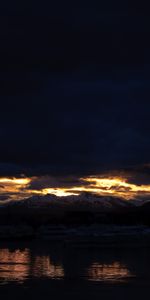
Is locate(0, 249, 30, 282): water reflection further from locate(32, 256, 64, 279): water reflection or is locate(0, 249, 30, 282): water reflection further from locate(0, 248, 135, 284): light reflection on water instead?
locate(32, 256, 64, 279): water reflection

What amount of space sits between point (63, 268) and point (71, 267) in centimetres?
98

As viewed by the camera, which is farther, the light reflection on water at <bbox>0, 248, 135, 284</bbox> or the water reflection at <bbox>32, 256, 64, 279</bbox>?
the water reflection at <bbox>32, 256, 64, 279</bbox>

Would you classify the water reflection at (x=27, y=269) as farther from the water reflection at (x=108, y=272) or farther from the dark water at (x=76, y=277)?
the water reflection at (x=108, y=272)

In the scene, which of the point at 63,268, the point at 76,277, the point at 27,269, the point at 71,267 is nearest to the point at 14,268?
the point at 27,269

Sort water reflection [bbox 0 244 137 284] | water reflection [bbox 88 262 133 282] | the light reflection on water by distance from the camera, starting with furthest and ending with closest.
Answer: water reflection [bbox 0 244 137 284] → the light reflection on water → water reflection [bbox 88 262 133 282]

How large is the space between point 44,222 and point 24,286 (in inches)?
5176

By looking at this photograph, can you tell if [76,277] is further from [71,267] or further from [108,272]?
[71,267]

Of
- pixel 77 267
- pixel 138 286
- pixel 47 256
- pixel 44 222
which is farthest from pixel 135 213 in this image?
pixel 138 286

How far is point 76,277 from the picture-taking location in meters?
42.3

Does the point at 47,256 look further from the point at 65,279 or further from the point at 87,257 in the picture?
the point at 65,279

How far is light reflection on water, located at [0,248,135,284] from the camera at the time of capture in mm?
42250

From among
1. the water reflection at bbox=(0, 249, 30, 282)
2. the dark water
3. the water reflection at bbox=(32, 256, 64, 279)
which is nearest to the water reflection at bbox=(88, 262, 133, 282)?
the dark water

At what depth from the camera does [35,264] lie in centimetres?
5203

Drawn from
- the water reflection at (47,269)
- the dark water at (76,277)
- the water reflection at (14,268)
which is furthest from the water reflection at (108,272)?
the water reflection at (14,268)
